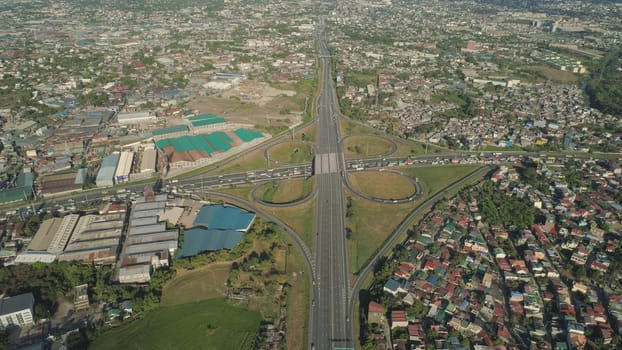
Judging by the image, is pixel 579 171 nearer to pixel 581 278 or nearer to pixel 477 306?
pixel 581 278

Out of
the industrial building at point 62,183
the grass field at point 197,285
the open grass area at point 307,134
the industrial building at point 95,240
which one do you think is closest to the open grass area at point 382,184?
the open grass area at point 307,134

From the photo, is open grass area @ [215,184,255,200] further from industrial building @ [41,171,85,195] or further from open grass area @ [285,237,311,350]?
industrial building @ [41,171,85,195]

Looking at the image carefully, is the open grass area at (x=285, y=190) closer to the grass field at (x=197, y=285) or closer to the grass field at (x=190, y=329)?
the grass field at (x=197, y=285)

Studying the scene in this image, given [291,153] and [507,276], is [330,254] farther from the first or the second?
[291,153]

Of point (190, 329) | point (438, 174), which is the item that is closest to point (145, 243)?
point (190, 329)

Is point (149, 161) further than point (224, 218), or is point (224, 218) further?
point (149, 161)
